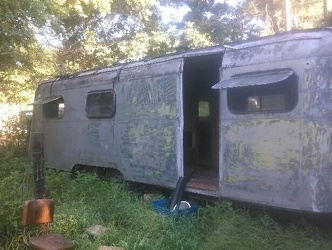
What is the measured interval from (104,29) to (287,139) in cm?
1240

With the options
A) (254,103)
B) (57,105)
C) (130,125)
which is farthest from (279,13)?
(254,103)

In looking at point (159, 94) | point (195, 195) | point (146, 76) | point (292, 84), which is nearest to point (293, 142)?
point (292, 84)

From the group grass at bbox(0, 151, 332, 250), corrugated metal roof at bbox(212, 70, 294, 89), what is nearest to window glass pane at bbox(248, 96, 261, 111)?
corrugated metal roof at bbox(212, 70, 294, 89)

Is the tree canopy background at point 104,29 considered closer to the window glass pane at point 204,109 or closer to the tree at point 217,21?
the tree at point 217,21

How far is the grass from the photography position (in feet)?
14.5

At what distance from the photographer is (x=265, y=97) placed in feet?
16.4

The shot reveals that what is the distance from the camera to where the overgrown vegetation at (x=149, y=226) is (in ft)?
14.5

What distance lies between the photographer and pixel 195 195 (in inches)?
239

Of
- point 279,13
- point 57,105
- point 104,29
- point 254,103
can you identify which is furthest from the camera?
point 279,13

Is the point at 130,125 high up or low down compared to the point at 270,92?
down

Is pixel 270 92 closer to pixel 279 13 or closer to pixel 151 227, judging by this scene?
pixel 151 227

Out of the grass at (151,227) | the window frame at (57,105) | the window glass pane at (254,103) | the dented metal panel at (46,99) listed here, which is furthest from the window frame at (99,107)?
the window glass pane at (254,103)

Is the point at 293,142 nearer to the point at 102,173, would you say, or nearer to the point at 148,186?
the point at 148,186

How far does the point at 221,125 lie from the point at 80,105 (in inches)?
146
